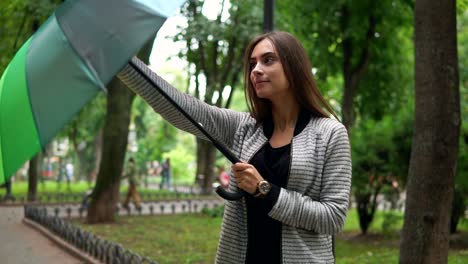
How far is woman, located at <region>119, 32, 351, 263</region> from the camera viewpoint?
2.18 m

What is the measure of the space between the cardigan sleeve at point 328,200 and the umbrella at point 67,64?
76 cm

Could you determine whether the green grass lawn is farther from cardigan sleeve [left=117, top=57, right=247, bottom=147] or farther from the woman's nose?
the woman's nose

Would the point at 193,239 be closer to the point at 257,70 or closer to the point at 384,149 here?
the point at 384,149

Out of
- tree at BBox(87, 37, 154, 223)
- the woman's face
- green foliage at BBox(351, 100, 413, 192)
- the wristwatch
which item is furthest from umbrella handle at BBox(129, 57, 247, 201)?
tree at BBox(87, 37, 154, 223)

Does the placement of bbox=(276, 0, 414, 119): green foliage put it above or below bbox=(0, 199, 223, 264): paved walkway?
above

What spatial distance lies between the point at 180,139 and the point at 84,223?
162 feet

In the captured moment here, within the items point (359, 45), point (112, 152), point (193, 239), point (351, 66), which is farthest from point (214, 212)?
point (359, 45)

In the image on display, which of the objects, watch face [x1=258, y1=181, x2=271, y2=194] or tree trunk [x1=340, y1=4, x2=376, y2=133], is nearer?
watch face [x1=258, y1=181, x2=271, y2=194]

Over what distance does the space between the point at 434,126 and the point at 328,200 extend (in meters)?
4.43

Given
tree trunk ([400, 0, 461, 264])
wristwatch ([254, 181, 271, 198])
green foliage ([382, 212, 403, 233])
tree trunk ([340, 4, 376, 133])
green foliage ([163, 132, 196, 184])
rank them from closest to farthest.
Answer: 1. wristwatch ([254, 181, 271, 198])
2. tree trunk ([400, 0, 461, 264])
3. green foliage ([382, 212, 403, 233])
4. tree trunk ([340, 4, 376, 133])
5. green foliage ([163, 132, 196, 184])

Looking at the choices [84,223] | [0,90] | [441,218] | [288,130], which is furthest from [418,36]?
[84,223]

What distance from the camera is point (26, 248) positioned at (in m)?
12.3

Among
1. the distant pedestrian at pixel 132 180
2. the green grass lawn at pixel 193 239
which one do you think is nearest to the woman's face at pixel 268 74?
the green grass lawn at pixel 193 239

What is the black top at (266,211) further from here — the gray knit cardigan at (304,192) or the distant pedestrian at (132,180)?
the distant pedestrian at (132,180)
